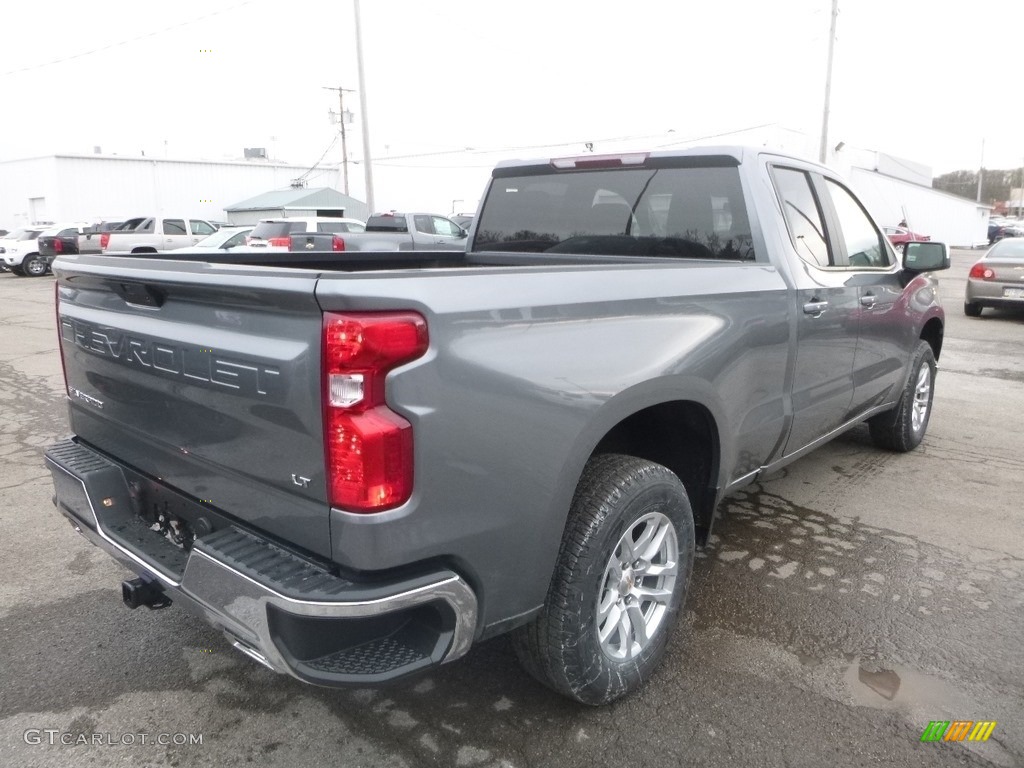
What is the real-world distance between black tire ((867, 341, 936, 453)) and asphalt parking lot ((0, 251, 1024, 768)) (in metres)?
0.87

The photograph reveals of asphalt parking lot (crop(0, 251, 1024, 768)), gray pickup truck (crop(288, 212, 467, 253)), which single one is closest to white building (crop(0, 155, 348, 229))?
gray pickup truck (crop(288, 212, 467, 253))

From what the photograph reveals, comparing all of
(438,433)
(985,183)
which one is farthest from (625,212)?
(985,183)

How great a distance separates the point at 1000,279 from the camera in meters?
13.1

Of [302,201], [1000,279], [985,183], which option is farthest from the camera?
[985,183]

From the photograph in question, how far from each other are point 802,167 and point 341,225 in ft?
56.6

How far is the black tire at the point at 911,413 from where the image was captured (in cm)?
517

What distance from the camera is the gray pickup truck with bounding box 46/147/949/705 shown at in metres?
1.90

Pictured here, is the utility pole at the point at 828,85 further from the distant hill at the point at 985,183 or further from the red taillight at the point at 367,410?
the distant hill at the point at 985,183

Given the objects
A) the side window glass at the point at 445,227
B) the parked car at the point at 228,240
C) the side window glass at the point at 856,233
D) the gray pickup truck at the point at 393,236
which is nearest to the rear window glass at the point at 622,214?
the side window glass at the point at 856,233

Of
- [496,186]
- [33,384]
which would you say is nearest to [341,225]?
[33,384]

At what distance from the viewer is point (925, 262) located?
14.6 feet

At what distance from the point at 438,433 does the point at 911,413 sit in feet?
14.5

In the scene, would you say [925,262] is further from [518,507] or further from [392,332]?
[392,332]

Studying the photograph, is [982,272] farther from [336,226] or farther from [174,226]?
[174,226]
